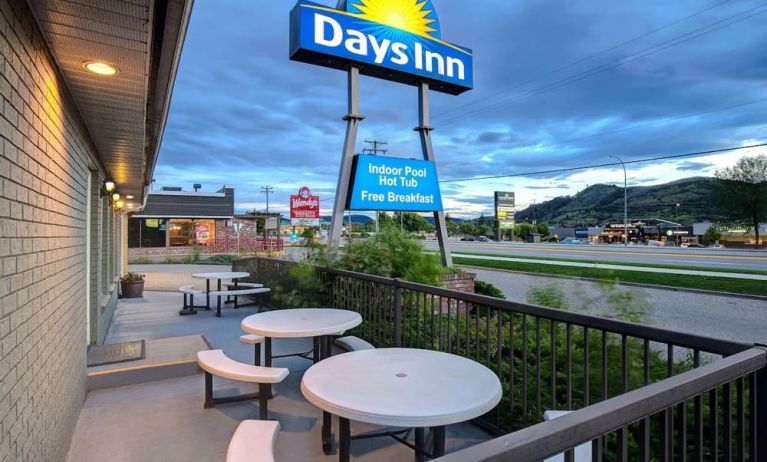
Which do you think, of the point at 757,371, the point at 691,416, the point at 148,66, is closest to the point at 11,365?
the point at 148,66

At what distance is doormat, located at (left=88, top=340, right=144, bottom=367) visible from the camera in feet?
15.1

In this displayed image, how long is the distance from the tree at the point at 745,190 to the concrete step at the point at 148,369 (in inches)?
2555

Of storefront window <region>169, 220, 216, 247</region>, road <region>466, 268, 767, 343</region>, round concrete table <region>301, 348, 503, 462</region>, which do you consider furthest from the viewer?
storefront window <region>169, 220, 216, 247</region>

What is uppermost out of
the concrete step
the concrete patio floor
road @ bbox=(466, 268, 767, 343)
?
the concrete step

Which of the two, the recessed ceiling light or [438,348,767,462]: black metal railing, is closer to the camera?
[438,348,767,462]: black metal railing

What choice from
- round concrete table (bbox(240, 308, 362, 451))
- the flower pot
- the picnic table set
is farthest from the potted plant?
the picnic table set

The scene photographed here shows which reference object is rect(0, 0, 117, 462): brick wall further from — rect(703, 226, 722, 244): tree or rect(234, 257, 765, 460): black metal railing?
rect(703, 226, 722, 244): tree

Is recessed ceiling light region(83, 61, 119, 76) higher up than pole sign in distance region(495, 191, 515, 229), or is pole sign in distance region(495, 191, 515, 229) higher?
pole sign in distance region(495, 191, 515, 229)

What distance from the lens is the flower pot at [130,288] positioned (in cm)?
1089

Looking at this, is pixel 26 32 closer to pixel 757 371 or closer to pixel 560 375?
pixel 757 371

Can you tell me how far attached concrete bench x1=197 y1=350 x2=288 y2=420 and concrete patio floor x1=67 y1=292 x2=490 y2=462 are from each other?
3.8 inches

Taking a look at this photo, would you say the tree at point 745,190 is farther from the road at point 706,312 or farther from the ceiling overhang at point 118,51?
the ceiling overhang at point 118,51

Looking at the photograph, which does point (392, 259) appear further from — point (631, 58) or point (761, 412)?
point (631, 58)

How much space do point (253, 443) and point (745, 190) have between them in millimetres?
66650
